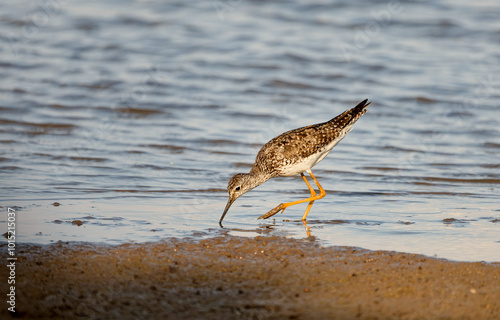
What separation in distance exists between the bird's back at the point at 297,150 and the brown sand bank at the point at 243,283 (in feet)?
6.67

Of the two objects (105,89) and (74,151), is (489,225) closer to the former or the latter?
(74,151)

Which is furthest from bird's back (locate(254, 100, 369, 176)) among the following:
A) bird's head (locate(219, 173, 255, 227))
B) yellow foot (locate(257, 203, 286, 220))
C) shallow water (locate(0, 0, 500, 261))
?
yellow foot (locate(257, 203, 286, 220))

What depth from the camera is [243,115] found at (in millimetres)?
13656

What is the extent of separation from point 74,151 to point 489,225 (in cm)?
662

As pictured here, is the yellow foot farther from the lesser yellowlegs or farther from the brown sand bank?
the brown sand bank

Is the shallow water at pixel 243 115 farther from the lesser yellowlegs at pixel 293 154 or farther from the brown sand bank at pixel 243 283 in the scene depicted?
the brown sand bank at pixel 243 283

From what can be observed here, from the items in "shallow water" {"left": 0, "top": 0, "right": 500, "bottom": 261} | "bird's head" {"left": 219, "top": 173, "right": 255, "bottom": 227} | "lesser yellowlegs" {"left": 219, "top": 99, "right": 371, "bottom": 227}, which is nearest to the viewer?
"shallow water" {"left": 0, "top": 0, "right": 500, "bottom": 261}

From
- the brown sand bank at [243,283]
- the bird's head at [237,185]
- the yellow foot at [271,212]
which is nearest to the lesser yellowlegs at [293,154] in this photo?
the bird's head at [237,185]

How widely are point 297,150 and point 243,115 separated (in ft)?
17.1

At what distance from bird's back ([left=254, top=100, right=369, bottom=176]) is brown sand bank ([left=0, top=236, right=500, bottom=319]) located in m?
2.03

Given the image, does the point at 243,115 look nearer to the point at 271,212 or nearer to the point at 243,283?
the point at 271,212

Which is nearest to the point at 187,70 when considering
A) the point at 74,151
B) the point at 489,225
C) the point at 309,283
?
the point at 74,151

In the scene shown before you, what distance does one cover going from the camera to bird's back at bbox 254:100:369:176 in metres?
8.55

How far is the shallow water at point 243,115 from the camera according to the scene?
789 centimetres
